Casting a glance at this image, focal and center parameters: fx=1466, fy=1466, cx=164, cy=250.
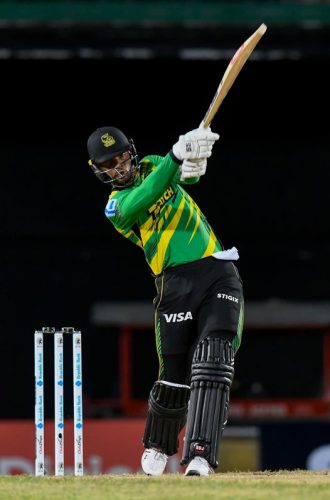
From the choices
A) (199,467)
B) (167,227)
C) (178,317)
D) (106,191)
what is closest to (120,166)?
(167,227)

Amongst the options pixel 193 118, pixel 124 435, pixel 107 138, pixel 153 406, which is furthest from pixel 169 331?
pixel 193 118

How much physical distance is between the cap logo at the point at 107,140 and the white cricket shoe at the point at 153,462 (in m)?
1.44

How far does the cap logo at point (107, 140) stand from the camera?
21.5 feet

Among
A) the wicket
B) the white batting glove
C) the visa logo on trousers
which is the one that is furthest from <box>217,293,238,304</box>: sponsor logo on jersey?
the wicket

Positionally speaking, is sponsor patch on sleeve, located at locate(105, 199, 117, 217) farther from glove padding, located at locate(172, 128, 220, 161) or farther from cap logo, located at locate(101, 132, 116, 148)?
glove padding, located at locate(172, 128, 220, 161)

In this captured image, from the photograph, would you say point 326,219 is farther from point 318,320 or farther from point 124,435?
point 124,435

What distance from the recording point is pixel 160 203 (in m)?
6.53

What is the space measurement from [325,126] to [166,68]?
5.51 ft

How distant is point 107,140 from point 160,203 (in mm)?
369

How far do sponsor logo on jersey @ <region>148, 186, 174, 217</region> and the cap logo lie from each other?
12.9 inches

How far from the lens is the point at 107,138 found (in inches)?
258

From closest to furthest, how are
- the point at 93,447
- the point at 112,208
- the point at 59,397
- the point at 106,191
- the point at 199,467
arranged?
the point at 199,467, the point at 112,208, the point at 59,397, the point at 93,447, the point at 106,191

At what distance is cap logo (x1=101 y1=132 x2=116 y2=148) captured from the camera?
6.54 metres

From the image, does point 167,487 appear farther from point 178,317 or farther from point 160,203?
point 160,203
